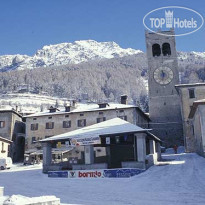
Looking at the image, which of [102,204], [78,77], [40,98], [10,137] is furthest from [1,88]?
[102,204]

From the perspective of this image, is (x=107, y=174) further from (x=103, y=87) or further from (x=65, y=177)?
(x=103, y=87)

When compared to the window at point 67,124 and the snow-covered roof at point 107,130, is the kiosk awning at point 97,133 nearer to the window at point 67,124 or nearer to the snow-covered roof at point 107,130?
the snow-covered roof at point 107,130

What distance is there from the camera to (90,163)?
2302 cm

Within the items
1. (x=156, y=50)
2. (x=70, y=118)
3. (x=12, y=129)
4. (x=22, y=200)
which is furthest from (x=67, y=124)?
(x=22, y=200)

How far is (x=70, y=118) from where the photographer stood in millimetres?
43531

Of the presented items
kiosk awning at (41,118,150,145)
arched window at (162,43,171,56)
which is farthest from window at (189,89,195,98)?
kiosk awning at (41,118,150,145)

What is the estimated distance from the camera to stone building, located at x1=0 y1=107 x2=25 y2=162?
150ft

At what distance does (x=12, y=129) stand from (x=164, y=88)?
106 feet

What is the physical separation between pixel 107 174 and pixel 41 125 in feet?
87.1

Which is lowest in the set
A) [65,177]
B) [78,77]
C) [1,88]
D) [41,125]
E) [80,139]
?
[65,177]

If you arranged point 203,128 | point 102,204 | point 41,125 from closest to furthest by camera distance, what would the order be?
point 102,204 → point 203,128 → point 41,125

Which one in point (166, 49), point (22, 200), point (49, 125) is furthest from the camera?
point (166, 49)

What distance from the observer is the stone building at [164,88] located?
5369 cm

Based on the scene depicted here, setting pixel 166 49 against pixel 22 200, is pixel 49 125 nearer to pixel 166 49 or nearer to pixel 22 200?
pixel 166 49
